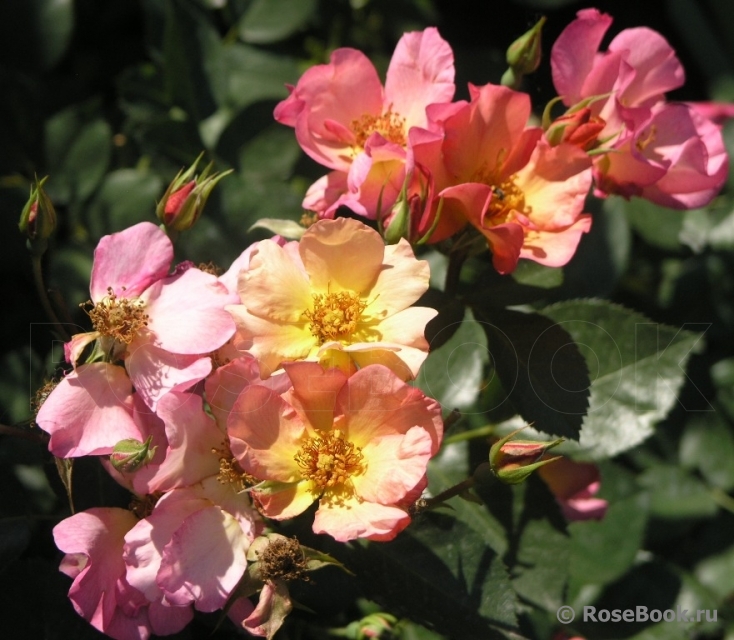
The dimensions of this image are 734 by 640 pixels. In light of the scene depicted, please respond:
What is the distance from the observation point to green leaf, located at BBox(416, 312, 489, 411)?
1.54 metres

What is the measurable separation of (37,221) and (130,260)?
158 mm

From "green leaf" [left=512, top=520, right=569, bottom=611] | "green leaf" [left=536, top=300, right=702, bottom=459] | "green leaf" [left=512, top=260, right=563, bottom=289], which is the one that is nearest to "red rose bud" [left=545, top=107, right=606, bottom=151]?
"green leaf" [left=512, top=260, right=563, bottom=289]

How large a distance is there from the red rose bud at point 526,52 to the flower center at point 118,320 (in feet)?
2.25

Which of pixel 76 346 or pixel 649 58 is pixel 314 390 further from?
pixel 649 58

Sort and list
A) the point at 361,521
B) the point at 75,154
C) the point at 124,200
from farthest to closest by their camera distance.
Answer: the point at 75,154 → the point at 124,200 → the point at 361,521

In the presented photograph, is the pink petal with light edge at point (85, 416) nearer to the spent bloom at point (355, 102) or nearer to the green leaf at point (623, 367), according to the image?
the spent bloom at point (355, 102)

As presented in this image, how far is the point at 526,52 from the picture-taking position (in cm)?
132

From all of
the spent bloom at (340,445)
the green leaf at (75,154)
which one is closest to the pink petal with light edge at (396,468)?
the spent bloom at (340,445)

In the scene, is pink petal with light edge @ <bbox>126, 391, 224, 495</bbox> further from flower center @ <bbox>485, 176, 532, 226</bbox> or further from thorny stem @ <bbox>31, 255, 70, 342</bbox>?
flower center @ <bbox>485, 176, 532, 226</bbox>

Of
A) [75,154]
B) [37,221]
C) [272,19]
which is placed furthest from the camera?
[272,19]

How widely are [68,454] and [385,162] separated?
0.57 metres

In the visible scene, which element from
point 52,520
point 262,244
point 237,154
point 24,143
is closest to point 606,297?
point 237,154

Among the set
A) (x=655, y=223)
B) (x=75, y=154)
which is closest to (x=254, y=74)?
(x=75, y=154)

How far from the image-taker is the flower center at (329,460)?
1.10 meters
